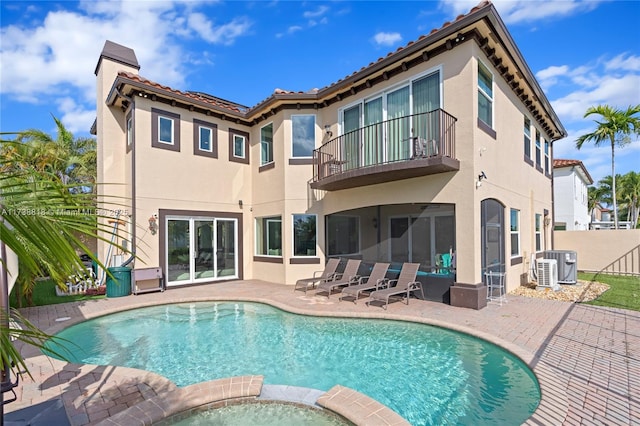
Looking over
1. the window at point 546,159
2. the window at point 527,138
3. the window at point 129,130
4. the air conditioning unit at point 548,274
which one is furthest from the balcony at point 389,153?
the window at point 546,159

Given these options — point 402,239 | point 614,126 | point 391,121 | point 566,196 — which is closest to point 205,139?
point 391,121

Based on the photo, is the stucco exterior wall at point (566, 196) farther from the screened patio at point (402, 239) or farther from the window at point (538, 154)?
the screened patio at point (402, 239)

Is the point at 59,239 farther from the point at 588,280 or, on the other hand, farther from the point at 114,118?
the point at 588,280

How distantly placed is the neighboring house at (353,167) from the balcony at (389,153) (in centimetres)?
5

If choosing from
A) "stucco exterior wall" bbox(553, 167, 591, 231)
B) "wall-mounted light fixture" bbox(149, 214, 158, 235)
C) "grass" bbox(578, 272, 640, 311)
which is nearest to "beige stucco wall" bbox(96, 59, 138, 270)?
"wall-mounted light fixture" bbox(149, 214, 158, 235)

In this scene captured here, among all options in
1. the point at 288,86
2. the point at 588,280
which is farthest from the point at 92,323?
the point at 588,280

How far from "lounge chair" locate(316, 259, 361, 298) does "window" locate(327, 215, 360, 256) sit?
1266mm

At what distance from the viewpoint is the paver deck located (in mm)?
4211

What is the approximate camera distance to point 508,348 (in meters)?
6.11

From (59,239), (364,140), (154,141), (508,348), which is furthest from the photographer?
(154,141)

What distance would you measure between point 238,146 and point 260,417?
1263cm

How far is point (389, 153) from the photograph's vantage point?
1101 cm

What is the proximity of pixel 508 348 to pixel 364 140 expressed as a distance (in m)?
7.73

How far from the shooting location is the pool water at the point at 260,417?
13.7ft
